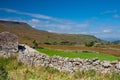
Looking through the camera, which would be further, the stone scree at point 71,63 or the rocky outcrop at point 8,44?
the rocky outcrop at point 8,44

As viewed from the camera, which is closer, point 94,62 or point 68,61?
point 94,62

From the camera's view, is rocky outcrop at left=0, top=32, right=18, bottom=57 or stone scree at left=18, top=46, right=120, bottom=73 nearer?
stone scree at left=18, top=46, right=120, bottom=73

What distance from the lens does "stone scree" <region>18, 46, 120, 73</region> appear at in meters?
13.9

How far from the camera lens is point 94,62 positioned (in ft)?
48.2

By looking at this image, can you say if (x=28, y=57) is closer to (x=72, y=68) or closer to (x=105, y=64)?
(x=72, y=68)

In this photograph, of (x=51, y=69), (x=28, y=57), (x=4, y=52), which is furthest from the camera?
(x=4, y=52)

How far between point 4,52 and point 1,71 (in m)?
15.5

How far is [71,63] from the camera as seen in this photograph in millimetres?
15789

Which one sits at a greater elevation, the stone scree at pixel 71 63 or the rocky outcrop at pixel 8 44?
the rocky outcrop at pixel 8 44

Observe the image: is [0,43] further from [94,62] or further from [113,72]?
[113,72]

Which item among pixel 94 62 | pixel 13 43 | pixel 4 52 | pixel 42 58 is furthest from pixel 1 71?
pixel 13 43

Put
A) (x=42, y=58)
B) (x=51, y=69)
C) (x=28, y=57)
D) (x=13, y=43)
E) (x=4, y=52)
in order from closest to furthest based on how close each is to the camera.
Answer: (x=51, y=69), (x=42, y=58), (x=28, y=57), (x=4, y=52), (x=13, y=43)

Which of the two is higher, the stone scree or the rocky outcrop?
the rocky outcrop

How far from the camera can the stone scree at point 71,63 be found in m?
13.9
